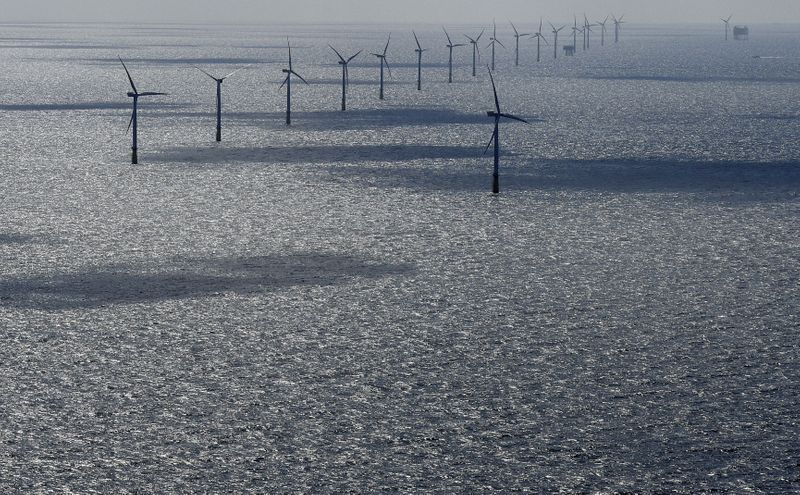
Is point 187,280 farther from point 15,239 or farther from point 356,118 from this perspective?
point 356,118

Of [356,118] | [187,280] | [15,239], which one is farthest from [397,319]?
[356,118]

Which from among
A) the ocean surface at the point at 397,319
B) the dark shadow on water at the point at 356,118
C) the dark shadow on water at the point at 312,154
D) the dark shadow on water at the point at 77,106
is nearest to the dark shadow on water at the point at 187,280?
the ocean surface at the point at 397,319

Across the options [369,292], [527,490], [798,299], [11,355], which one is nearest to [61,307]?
[11,355]

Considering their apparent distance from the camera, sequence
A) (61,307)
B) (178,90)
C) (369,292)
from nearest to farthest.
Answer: (61,307) < (369,292) < (178,90)

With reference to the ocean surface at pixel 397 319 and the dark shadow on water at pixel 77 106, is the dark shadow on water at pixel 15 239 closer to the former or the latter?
the ocean surface at pixel 397 319

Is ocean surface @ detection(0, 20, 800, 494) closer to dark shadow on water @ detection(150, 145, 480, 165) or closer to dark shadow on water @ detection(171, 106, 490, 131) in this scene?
dark shadow on water @ detection(150, 145, 480, 165)

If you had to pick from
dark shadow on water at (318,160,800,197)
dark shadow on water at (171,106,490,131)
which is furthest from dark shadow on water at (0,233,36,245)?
dark shadow on water at (171,106,490,131)

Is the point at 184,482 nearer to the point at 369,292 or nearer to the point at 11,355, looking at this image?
the point at 11,355

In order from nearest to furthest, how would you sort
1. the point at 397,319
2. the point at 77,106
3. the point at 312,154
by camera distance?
A: the point at 397,319 → the point at 312,154 → the point at 77,106
